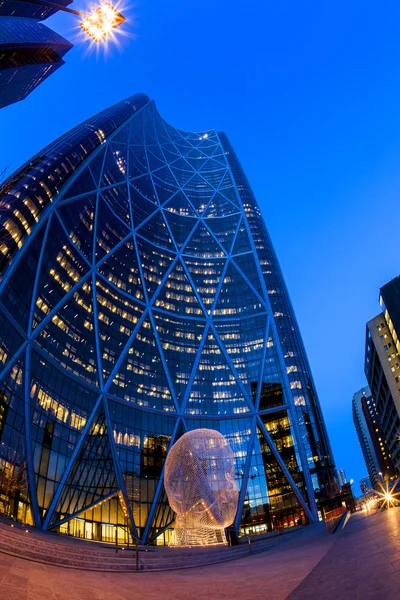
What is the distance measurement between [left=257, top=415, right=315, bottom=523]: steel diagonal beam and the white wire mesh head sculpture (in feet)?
145

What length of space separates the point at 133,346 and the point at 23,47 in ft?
153

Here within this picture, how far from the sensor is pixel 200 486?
23.3m

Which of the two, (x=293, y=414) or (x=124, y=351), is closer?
(x=124, y=351)

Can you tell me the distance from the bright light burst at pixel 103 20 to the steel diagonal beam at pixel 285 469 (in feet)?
209

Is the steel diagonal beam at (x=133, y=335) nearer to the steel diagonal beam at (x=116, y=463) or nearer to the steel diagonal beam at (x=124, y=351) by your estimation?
the steel diagonal beam at (x=124, y=351)

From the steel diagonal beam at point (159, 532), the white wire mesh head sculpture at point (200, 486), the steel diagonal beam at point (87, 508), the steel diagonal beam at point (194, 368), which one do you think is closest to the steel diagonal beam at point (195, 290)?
the steel diagonal beam at point (194, 368)

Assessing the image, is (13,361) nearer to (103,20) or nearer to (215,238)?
(103,20)

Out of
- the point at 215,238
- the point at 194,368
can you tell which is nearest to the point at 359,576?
the point at 194,368

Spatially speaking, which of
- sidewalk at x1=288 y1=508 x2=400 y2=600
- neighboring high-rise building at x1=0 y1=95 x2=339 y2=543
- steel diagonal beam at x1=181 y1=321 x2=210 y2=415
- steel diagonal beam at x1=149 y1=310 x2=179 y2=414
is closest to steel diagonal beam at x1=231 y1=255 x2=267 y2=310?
neighboring high-rise building at x1=0 y1=95 x2=339 y2=543

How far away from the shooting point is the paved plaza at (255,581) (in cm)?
747

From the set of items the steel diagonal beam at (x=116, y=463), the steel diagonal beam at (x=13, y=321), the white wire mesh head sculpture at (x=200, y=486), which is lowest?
the white wire mesh head sculpture at (x=200, y=486)

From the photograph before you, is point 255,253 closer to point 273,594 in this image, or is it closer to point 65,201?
point 65,201

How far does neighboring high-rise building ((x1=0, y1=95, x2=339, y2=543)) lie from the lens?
48.6 meters

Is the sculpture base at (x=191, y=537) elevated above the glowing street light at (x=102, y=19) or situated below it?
below
